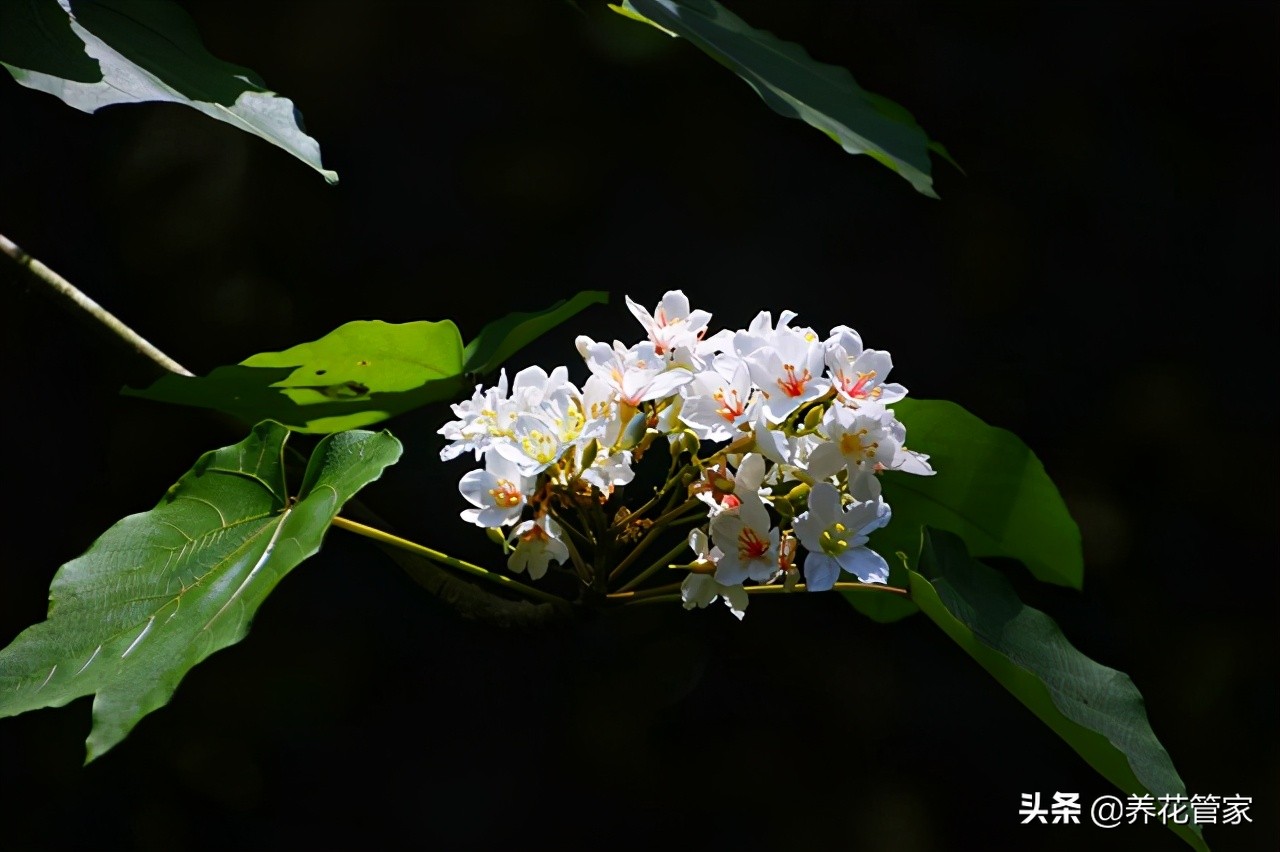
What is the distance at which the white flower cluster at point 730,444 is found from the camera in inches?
25.8

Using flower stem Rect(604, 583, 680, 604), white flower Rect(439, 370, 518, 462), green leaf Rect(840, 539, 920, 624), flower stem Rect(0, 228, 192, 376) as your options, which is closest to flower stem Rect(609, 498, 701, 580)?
flower stem Rect(604, 583, 680, 604)

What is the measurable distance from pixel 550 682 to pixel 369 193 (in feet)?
2.08

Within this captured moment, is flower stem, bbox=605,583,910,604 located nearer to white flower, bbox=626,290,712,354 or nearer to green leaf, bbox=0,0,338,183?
white flower, bbox=626,290,712,354

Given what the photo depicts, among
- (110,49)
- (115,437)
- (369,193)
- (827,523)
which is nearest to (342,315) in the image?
(369,193)

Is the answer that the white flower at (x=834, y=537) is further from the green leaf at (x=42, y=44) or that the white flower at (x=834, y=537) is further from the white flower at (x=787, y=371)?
the green leaf at (x=42, y=44)

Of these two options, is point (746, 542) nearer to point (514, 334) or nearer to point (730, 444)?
point (730, 444)

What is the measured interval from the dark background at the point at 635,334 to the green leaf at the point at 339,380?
0.36 meters

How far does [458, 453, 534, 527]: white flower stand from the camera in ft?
2.25

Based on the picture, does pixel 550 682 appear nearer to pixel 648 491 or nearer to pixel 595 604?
pixel 648 491

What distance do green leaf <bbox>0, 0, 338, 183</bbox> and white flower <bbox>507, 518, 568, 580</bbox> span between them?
25 cm

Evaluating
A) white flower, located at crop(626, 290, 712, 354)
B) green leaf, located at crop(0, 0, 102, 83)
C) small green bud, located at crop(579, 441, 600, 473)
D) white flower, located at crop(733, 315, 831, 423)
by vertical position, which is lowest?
small green bud, located at crop(579, 441, 600, 473)

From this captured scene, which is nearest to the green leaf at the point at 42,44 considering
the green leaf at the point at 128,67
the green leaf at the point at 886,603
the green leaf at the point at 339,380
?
the green leaf at the point at 128,67

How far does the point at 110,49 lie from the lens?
73 centimetres

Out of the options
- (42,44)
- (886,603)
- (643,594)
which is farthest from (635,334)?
(42,44)
